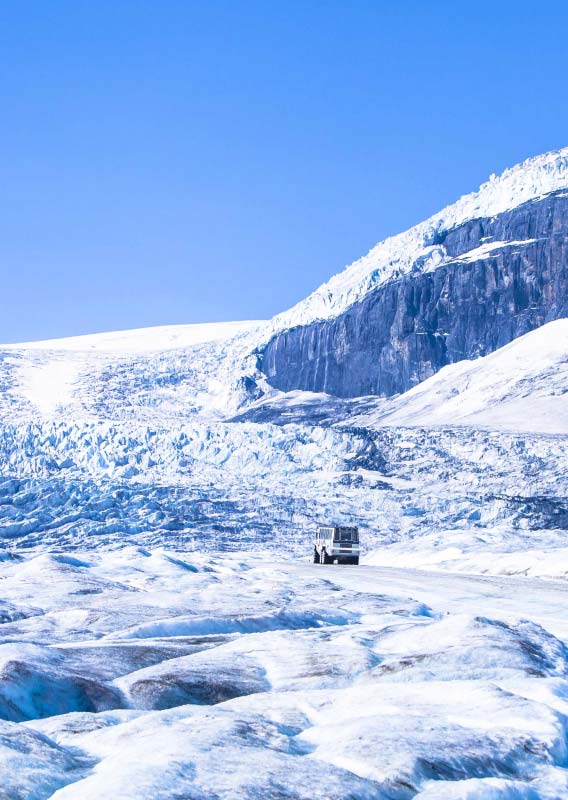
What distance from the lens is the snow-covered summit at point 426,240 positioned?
129250 mm

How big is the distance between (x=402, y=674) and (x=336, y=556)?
2538 cm

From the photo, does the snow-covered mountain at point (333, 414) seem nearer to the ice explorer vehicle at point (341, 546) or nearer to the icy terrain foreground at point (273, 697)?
the ice explorer vehicle at point (341, 546)

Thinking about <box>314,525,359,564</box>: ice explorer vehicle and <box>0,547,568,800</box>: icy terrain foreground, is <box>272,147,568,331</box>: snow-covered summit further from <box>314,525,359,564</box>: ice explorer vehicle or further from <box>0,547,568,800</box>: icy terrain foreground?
<box>0,547,568,800</box>: icy terrain foreground

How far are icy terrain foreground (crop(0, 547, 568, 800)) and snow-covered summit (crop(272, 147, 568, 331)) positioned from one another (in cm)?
11363

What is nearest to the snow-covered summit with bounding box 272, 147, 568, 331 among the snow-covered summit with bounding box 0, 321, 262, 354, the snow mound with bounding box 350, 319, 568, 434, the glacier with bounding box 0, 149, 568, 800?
the snow-covered summit with bounding box 0, 321, 262, 354

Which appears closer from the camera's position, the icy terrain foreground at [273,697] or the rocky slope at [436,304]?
the icy terrain foreground at [273,697]

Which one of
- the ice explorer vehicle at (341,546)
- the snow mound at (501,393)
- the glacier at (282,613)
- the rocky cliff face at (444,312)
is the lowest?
the ice explorer vehicle at (341,546)

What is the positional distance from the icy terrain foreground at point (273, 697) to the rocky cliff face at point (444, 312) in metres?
106

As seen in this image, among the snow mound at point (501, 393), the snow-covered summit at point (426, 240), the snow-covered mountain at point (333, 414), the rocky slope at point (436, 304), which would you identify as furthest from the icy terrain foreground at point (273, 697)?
the snow-covered summit at point (426, 240)

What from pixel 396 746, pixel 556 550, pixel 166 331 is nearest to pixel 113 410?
pixel 166 331

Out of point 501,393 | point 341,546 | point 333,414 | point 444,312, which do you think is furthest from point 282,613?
point 444,312

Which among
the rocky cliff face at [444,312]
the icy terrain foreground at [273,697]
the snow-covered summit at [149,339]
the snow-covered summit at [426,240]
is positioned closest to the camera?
the icy terrain foreground at [273,697]

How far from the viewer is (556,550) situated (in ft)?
104

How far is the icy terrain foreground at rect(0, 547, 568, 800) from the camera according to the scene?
734 centimetres
